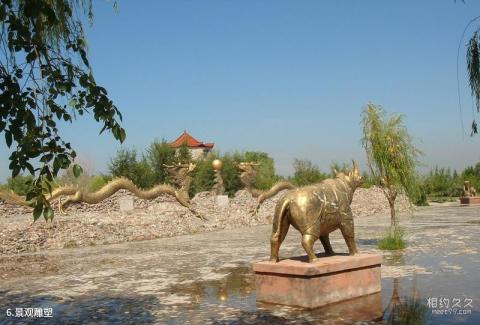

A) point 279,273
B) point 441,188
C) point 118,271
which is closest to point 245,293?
point 279,273

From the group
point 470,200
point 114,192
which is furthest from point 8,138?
point 470,200

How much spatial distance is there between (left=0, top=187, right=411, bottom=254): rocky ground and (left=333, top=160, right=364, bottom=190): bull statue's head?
674 centimetres

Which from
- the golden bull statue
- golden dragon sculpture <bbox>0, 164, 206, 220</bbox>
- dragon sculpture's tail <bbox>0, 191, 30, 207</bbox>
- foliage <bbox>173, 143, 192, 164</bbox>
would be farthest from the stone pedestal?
the golden bull statue

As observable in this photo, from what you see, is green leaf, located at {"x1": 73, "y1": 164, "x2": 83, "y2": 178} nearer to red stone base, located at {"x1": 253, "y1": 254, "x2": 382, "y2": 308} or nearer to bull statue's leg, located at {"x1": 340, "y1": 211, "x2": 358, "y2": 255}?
red stone base, located at {"x1": 253, "y1": 254, "x2": 382, "y2": 308}

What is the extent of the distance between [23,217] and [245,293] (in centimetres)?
1239

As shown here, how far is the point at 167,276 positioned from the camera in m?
9.26

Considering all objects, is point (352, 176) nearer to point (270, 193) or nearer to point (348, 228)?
point (348, 228)

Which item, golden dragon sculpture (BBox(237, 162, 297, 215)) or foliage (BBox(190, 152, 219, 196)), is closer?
golden dragon sculpture (BBox(237, 162, 297, 215))

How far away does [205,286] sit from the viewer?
8.16 meters

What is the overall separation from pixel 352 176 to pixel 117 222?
1151 centimetres

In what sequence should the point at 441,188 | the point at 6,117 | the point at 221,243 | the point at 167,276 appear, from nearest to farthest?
1. the point at 6,117
2. the point at 167,276
3. the point at 221,243
4. the point at 441,188

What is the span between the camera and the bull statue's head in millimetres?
7816

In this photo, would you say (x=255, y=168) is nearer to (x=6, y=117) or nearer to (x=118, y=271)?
(x=118, y=271)

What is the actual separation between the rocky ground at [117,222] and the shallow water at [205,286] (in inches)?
62.0
